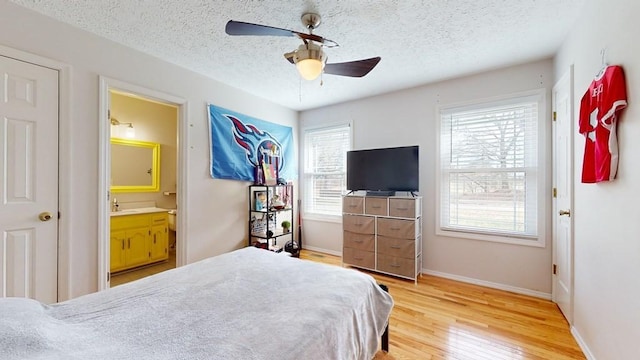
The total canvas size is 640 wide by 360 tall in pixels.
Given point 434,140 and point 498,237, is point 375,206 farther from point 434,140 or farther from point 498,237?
point 498,237

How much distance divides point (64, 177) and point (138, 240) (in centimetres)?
163

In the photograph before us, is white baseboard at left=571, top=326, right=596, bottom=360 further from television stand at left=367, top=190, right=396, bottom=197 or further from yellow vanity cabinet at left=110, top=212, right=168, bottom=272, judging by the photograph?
yellow vanity cabinet at left=110, top=212, right=168, bottom=272

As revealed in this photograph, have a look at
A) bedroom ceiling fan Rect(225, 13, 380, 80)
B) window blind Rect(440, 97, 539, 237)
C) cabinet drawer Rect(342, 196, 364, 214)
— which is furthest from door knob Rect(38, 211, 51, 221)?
window blind Rect(440, 97, 539, 237)

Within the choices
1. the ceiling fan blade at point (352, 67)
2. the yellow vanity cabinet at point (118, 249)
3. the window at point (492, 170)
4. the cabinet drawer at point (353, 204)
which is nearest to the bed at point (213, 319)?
the ceiling fan blade at point (352, 67)

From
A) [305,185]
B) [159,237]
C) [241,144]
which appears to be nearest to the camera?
[241,144]

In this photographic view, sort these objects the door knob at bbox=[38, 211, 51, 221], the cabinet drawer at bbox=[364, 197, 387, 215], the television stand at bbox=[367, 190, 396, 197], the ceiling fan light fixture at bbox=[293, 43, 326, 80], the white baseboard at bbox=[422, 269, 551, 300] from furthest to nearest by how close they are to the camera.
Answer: the television stand at bbox=[367, 190, 396, 197] → the cabinet drawer at bbox=[364, 197, 387, 215] → the white baseboard at bbox=[422, 269, 551, 300] → the door knob at bbox=[38, 211, 51, 221] → the ceiling fan light fixture at bbox=[293, 43, 326, 80]

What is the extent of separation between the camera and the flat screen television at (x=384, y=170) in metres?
3.17

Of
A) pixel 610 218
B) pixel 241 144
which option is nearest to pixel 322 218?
pixel 241 144

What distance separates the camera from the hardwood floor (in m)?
1.83

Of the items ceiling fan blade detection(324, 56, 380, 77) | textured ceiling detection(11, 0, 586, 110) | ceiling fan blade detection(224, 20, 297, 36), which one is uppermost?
textured ceiling detection(11, 0, 586, 110)

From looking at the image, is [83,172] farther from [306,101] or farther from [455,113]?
[455,113]

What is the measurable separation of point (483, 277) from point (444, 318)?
1051 mm

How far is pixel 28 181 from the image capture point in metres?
1.90

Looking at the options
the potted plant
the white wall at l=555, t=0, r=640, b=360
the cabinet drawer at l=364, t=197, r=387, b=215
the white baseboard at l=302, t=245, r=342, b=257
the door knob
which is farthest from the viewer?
the white baseboard at l=302, t=245, r=342, b=257
